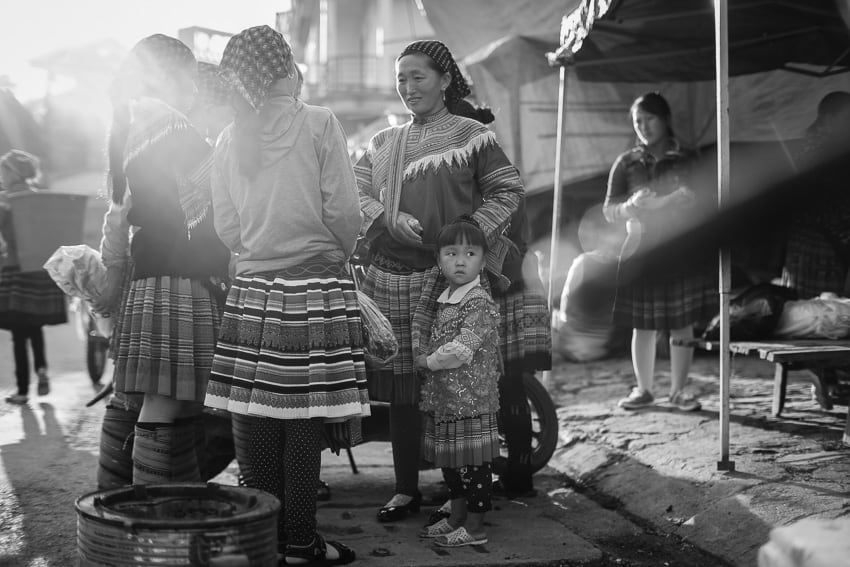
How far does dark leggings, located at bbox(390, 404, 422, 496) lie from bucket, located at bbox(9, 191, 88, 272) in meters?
3.92

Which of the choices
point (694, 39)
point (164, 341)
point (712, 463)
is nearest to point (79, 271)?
point (164, 341)

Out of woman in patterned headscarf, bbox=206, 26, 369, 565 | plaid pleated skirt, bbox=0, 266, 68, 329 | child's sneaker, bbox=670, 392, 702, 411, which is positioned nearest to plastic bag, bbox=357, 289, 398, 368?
woman in patterned headscarf, bbox=206, 26, 369, 565

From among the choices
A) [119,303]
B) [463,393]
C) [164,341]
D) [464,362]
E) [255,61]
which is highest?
[255,61]

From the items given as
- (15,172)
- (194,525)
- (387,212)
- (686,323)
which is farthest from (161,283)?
(15,172)

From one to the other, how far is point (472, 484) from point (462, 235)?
0.96 metres

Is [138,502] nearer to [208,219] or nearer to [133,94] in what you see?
[208,219]

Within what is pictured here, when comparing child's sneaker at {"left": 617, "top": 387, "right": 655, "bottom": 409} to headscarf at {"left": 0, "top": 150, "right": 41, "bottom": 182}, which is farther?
Answer: headscarf at {"left": 0, "top": 150, "right": 41, "bottom": 182}

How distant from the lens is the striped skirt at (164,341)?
140 inches

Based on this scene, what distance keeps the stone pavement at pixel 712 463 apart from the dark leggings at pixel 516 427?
46cm

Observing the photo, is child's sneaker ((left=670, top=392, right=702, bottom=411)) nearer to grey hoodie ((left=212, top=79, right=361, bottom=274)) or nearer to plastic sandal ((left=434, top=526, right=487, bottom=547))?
plastic sandal ((left=434, top=526, right=487, bottom=547))

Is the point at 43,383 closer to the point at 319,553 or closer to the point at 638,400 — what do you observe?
the point at 638,400

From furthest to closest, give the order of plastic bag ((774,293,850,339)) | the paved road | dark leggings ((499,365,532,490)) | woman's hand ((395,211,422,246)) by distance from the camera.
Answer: plastic bag ((774,293,850,339)) < dark leggings ((499,365,532,490)) < woman's hand ((395,211,422,246)) < the paved road

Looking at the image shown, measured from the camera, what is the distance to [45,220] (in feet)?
23.6

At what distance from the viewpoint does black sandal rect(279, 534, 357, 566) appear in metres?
3.29
